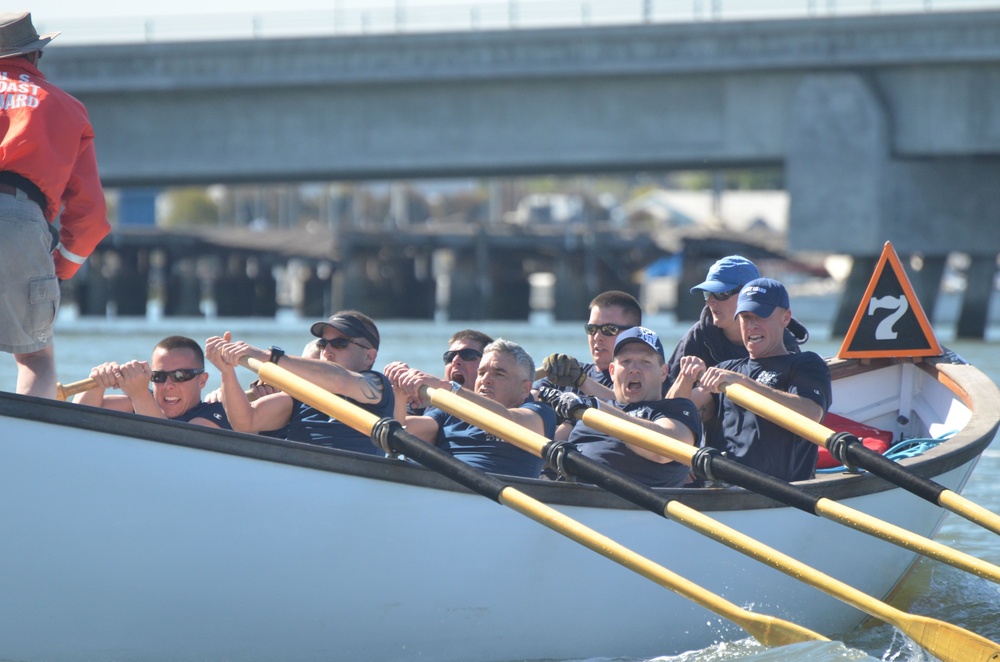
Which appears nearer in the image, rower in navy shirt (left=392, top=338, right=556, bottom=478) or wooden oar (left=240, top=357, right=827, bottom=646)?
wooden oar (left=240, top=357, right=827, bottom=646)

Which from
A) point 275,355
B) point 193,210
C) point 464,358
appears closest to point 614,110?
point 464,358

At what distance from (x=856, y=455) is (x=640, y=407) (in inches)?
35.0

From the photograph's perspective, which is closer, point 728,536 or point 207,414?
point 728,536

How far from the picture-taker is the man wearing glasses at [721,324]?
22.6 feet

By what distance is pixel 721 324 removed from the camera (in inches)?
276

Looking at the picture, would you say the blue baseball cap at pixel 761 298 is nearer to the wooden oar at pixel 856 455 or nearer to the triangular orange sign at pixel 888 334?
the wooden oar at pixel 856 455

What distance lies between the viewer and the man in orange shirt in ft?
16.4

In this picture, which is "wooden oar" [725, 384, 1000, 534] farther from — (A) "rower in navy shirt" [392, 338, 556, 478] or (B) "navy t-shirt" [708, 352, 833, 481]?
(A) "rower in navy shirt" [392, 338, 556, 478]

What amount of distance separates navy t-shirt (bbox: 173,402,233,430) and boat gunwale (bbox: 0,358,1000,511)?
960mm

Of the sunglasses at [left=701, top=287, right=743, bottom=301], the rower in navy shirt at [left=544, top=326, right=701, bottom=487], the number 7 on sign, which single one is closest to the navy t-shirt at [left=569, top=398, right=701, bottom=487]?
the rower in navy shirt at [left=544, top=326, right=701, bottom=487]

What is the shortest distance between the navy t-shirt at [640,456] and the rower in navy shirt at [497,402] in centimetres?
23

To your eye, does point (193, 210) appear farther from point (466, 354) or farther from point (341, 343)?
point (341, 343)

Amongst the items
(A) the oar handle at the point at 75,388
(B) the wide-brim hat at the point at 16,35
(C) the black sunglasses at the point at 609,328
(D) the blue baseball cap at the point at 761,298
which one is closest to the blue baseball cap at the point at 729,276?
(C) the black sunglasses at the point at 609,328

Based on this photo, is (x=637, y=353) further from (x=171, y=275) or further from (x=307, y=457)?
(x=171, y=275)
